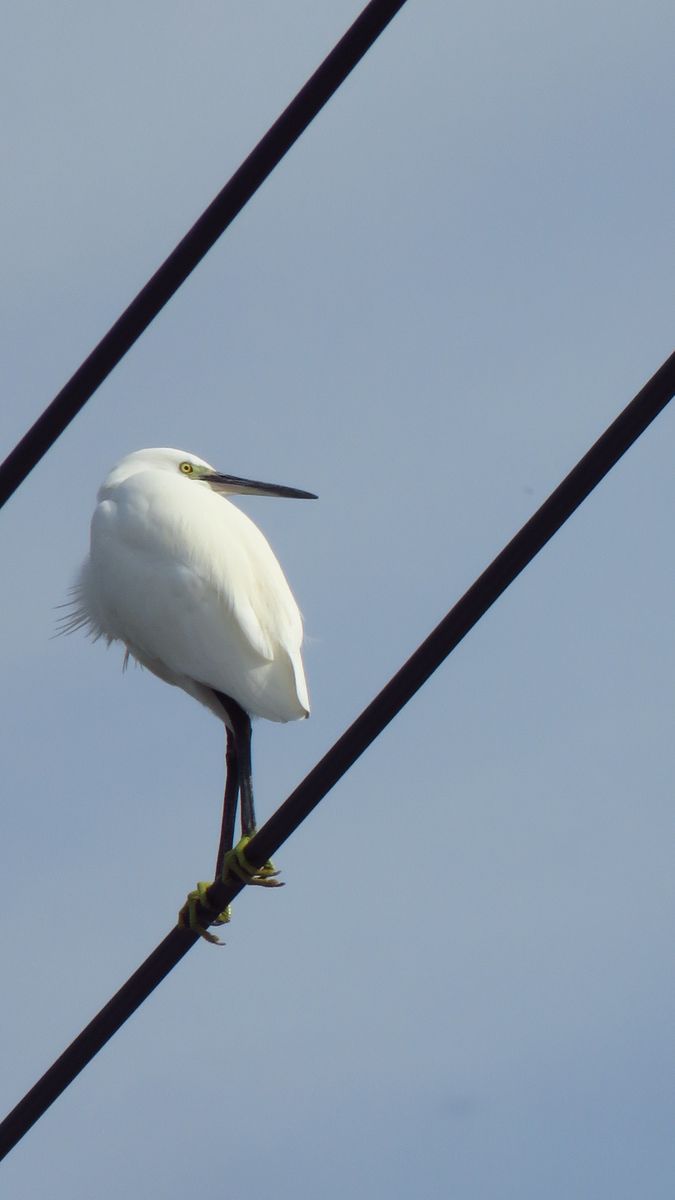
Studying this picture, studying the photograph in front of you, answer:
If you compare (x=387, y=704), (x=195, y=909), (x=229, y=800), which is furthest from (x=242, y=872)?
(x=387, y=704)

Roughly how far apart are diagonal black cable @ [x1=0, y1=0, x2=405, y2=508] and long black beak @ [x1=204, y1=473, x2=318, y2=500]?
193 inches

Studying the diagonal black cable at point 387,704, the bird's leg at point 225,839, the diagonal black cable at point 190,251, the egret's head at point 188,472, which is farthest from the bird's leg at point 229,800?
the diagonal black cable at point 190,251

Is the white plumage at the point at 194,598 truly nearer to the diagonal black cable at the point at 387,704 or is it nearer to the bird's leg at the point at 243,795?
the bird's leg at the point at 243,795

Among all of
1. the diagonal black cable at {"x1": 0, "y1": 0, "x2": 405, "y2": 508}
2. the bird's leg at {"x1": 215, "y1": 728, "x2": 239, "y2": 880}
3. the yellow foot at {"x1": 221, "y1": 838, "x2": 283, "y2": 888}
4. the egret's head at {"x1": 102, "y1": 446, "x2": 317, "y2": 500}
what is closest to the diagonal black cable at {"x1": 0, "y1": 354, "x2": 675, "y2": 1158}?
the diagonal black cable at {"x1": 0, "y1": 0, "x2": 405, "y2": 508}

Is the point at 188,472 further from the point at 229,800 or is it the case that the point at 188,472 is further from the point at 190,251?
the point at 190,251

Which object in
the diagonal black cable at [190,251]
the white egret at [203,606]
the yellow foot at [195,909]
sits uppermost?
the diagonal black cable at [190,251]

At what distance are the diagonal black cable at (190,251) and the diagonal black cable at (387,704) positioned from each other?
77 cm

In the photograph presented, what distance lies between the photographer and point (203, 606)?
7.33 metres

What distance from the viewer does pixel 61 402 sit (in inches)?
139

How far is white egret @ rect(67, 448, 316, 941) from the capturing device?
7191 mm

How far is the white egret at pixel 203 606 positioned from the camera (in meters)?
7.19

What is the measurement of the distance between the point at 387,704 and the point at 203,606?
3.59 m

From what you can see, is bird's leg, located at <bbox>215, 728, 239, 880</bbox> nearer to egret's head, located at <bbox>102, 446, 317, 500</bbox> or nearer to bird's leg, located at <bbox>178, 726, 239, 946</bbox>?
bird's leg, located at <bbox>178, 726, 239, 946</bbox>

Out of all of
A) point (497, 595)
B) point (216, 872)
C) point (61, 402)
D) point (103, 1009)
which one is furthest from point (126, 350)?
point (216, 872)
